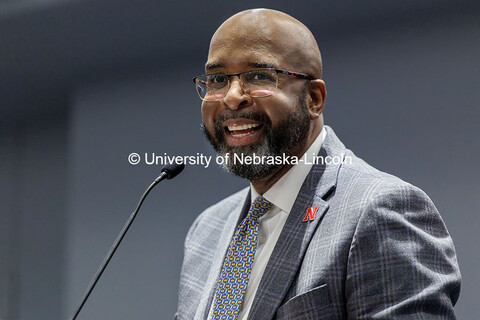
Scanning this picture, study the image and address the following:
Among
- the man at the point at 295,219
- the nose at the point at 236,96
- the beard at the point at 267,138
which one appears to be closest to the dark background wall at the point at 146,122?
the man at the point at 295,219

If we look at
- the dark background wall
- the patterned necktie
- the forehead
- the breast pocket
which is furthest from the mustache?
the dark background wall

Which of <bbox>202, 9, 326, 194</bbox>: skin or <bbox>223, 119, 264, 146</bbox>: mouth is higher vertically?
Answer: <bbox>202, 9, 326, 194</bbox>: skin

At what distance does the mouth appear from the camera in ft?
5.71

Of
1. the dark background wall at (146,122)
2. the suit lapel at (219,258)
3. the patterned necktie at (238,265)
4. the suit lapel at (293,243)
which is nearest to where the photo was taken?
the suit lapel at (293,243)

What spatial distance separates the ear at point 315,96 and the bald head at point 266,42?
0.03 metres

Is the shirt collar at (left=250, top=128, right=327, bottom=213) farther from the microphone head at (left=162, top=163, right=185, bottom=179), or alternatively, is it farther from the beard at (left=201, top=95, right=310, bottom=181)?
the microphone head at (left=162, top=163, right=185, bottom=179)

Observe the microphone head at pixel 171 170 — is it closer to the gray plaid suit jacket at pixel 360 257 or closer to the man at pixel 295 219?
the man at pixel 295 219

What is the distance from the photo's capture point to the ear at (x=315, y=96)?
180 centimetres

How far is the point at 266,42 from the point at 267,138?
11.3 inches

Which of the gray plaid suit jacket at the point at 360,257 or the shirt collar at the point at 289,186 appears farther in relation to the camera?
the shirt collar at the point at 289,186

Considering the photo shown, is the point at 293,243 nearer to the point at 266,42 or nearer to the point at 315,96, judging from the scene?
the point at 315,96

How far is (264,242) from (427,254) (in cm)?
50

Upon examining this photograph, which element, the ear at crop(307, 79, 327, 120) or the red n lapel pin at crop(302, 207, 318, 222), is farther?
the ear at crop(307, 79, 327, 120)

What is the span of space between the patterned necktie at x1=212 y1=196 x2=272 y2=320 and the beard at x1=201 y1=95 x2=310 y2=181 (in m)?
0.11
